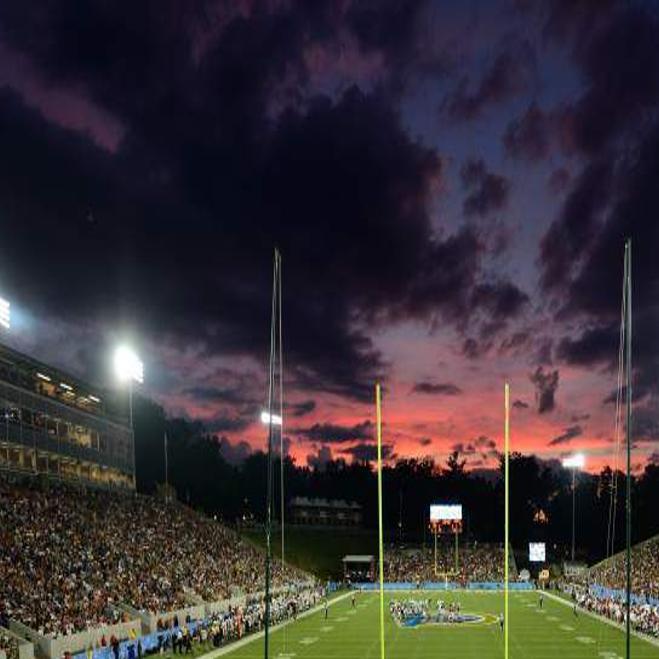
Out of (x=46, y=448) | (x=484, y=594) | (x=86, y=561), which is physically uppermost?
(x=46, y=448)

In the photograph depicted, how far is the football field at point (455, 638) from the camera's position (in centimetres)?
4009

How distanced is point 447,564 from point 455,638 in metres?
52.5

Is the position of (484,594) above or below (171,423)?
below

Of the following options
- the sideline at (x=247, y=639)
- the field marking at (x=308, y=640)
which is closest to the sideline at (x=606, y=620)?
the field marking at (x=308, y=640)

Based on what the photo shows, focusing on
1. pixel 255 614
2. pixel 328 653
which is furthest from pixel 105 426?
pixel 328 653

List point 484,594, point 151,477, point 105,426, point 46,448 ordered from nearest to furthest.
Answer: point 46,448 < point 105,426 < point 484,594 < point 151,477

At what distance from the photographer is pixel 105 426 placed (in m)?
65.8

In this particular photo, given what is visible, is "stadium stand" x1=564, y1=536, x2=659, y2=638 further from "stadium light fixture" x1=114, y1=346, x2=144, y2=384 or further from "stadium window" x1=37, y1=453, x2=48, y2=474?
"stadium light fixture" x1=114, y1=346, x2=144, y2=384

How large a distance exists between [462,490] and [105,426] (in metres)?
96.0

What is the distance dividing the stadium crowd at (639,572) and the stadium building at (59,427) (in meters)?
36.2

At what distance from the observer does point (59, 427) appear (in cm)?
5712

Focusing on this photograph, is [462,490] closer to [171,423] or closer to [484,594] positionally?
[171,423]

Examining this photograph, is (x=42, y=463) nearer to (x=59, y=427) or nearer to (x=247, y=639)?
(x=59, y=427)

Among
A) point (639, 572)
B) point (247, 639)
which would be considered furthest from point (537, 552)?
point (247, 639)
